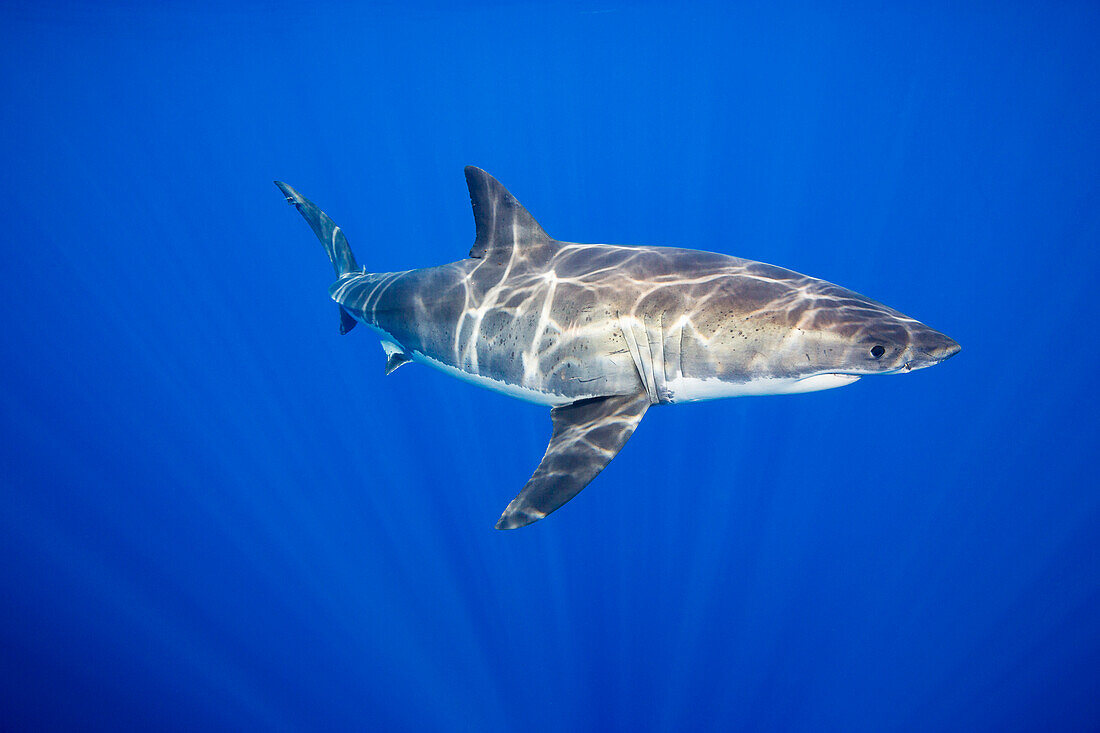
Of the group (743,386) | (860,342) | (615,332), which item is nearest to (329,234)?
(615,332)

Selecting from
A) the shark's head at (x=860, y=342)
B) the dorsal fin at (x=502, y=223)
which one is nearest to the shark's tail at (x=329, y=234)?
the dorsal fin at (x=502, y=223)

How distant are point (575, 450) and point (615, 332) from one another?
0.95 metres

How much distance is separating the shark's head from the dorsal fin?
2459mm

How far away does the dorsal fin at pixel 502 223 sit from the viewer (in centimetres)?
446

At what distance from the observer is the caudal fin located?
692 cm

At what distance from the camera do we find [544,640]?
8.50 metres

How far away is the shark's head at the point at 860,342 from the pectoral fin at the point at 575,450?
45.0 inches

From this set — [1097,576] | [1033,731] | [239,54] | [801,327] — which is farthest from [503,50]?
[1033,731]

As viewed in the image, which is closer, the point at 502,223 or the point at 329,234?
the point at 502,223

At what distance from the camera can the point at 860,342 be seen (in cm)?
291

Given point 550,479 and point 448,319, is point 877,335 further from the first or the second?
point 448,319

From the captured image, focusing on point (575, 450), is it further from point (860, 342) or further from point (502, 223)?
point (502, 223)

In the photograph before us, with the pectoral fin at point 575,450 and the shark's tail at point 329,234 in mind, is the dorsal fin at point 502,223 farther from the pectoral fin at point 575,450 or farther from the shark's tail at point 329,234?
the shark's tail at point 329,234

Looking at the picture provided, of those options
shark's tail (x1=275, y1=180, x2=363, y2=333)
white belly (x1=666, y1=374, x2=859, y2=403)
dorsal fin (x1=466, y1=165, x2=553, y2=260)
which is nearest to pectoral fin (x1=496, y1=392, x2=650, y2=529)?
white belly (x1=666, y1=374, x2=859, y2=403)
